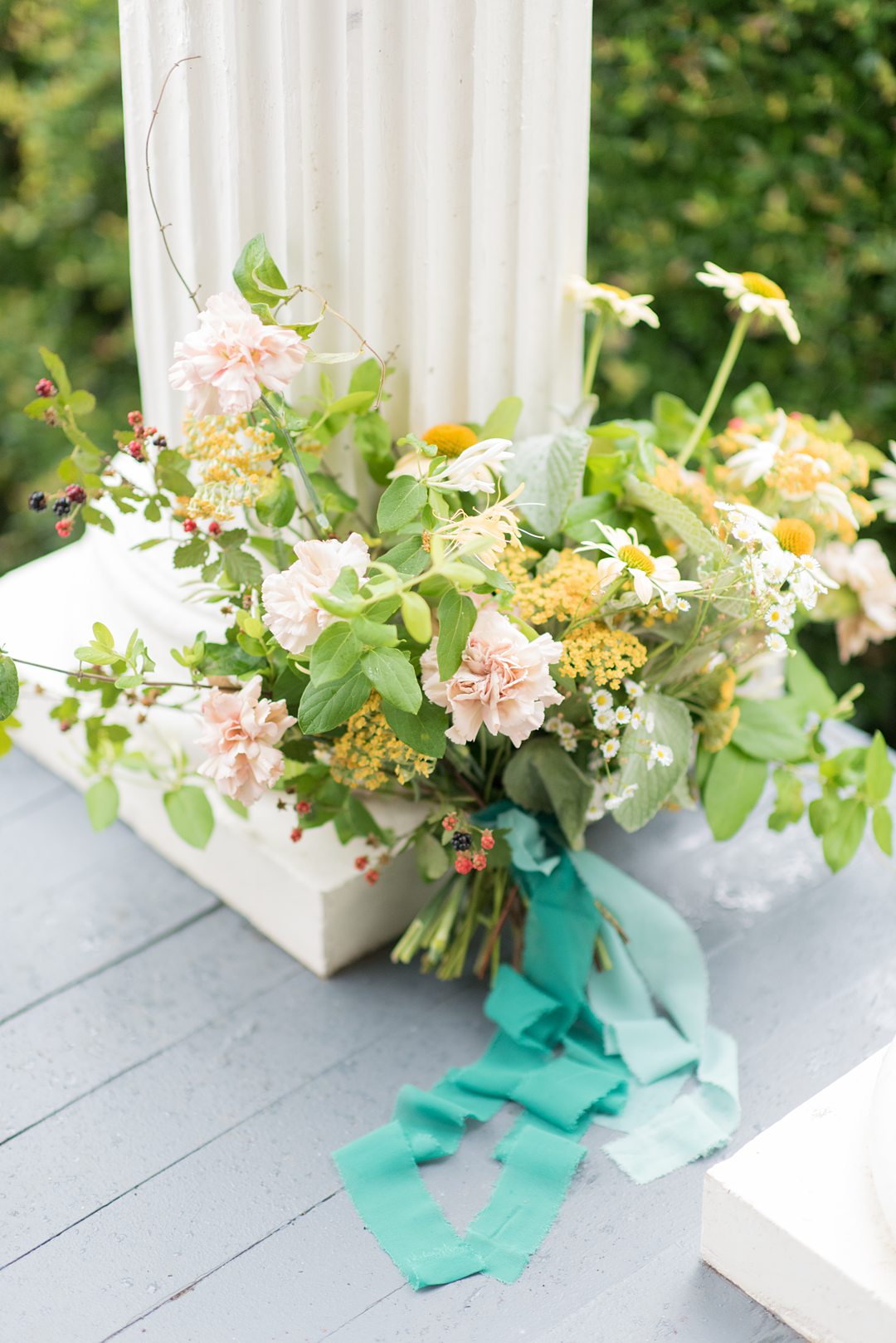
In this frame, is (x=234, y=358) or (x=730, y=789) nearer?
(x=234, y=358)

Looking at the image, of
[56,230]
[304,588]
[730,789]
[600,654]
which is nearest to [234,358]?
[304,588]

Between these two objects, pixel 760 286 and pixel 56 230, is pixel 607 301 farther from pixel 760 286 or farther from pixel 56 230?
pixel 56 230

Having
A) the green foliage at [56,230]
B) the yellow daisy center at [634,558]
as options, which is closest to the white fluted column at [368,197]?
the yellow daisy center at [634,558]

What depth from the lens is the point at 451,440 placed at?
1.30 metres

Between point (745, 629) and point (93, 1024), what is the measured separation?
81cm

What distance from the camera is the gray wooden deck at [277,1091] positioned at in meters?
1.18

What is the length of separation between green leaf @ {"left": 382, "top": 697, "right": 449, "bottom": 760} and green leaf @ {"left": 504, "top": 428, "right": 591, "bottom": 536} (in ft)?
0.93

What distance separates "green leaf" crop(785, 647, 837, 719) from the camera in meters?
1.61

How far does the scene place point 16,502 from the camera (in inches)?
120

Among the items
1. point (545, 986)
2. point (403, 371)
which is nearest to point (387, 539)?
point (403, 371)

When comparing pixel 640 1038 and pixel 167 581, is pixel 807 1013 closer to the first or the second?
pixel 640 1038

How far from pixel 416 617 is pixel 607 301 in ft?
1.88

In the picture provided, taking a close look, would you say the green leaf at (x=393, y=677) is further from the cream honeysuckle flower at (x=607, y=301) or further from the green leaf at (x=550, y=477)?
the cream honeysuckle flower at (x=607, y=301)

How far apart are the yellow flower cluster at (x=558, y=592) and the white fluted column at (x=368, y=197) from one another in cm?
24
